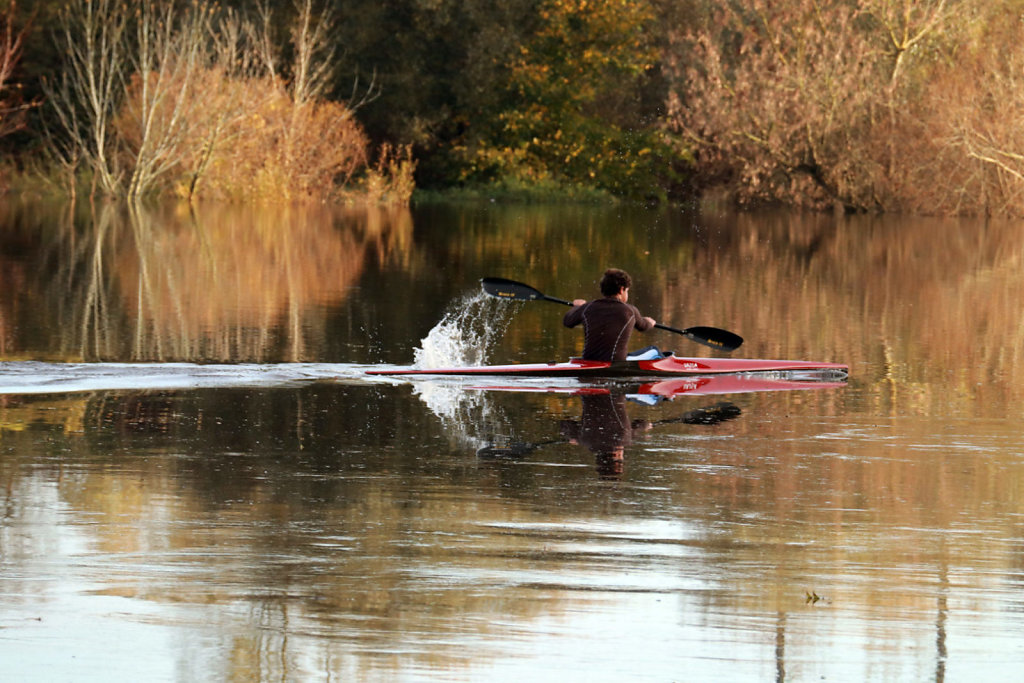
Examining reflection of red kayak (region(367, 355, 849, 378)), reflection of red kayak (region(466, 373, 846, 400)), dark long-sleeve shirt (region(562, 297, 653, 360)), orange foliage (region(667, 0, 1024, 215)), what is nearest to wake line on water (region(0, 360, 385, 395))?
reflection of red kayak (region(367, 355, 849, 378))

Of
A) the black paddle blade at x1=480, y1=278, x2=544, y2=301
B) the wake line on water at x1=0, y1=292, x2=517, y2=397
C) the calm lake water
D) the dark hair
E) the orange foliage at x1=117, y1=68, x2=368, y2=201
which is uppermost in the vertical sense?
the orange foliage at x1=117, y1=68, x2=368, y2=201

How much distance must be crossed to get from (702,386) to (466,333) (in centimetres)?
456

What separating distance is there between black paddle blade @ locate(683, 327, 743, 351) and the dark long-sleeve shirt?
1929 mm

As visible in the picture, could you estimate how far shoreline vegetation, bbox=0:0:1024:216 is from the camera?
43875 mm

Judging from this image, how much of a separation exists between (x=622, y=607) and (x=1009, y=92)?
39.3 metres

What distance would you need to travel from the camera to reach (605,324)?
43.8ft

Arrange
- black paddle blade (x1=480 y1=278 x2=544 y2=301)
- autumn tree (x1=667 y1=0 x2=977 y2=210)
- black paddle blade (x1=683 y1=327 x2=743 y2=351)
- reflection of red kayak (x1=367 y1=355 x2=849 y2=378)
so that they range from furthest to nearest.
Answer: autumn tree (x1=667 y1=0 x2=977 y2=210)
black paddle blade (x1=480 y1=278 x2=544 y2=301)
black paddle blade (x1=683 y1=327 x2=743 y2=351)
reflection of red kayak (x1=367 y1=355 x2=849 y2=378)

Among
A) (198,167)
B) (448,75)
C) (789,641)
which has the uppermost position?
(448,75)

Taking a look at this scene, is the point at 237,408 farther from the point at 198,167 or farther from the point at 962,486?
the point at 198,167

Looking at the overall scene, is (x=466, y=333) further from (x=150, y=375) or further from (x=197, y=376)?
(x=150, y=375)

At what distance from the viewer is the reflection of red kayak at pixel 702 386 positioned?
43.5 feet

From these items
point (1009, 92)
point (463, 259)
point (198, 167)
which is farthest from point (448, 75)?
point (463, 259)

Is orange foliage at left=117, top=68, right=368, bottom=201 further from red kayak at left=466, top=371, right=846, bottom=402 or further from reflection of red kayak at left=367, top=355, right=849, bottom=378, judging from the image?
red kayak at left=466, top=371, right=846, bottom=402

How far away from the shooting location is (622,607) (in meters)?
6.52
